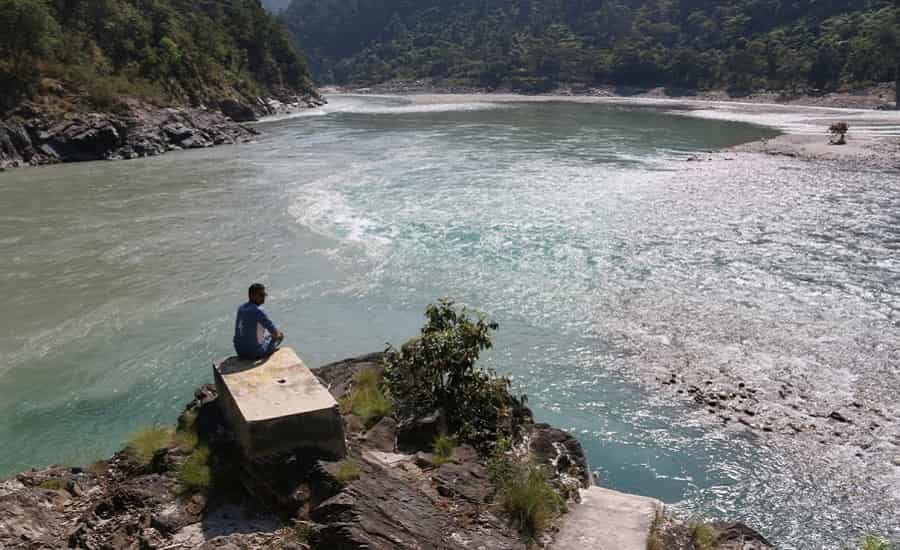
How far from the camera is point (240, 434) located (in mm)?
8906

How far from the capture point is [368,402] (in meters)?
11.4

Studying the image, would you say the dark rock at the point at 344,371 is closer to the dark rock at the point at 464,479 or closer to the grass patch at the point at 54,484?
the dark rock at the point at 464,479

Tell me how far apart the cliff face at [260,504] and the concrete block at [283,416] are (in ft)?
0.63

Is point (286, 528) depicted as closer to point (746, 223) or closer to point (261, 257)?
point (261, 257)

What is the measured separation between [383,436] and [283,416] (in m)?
2.50

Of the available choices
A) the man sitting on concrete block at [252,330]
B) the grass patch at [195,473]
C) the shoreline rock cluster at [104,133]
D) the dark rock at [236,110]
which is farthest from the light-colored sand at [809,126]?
the dark rock at [236,110]

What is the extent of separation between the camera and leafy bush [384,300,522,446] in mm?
10898

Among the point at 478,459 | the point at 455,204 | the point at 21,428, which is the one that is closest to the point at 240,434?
the point at 478,459

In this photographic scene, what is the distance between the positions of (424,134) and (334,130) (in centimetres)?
1092

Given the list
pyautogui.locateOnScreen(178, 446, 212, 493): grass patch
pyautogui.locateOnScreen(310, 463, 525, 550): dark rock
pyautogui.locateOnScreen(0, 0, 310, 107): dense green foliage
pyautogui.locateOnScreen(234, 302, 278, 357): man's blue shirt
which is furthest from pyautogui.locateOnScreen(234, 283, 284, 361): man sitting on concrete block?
pyautogui.locateOnScreen(0, 0, 310, 107): dense green foliage

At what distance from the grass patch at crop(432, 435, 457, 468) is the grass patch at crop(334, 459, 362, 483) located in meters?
1.41

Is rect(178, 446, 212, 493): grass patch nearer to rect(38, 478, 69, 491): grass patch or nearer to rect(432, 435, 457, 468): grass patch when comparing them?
rect(38, 478, 69, 491): grass patch

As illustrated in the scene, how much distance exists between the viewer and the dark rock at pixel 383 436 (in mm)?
10414

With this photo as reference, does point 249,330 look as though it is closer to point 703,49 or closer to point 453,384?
point 453,384
